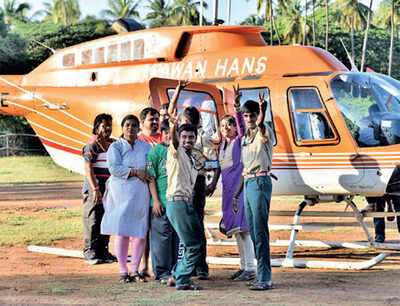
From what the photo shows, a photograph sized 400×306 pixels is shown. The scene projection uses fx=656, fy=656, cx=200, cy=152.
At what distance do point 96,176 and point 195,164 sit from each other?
2102 millimetres

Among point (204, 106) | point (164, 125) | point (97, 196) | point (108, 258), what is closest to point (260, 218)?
point (164, 125)

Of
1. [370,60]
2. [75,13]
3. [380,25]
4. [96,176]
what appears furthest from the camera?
[380,25]

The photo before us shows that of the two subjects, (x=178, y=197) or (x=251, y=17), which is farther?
(x=251, y=17)

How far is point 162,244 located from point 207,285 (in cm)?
65

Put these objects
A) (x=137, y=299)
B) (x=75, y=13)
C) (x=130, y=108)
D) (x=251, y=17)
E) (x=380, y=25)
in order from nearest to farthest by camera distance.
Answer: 1. (x=137, y=299)
2. (x=130, y=108)
3. (x=251, y=17)
4. (x=75, y=13)
5. (x=380, y=25)

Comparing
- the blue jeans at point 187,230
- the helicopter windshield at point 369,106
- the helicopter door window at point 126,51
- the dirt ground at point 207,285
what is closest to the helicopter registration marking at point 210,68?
the helicopter door window at point 126,51

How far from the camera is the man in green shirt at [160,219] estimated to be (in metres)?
6.85

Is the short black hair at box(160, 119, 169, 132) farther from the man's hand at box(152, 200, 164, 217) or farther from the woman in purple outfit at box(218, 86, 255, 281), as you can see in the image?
the man's hand at box(152, 200, 164, 217)

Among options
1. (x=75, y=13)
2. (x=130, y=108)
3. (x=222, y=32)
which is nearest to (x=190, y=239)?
(x=130, y=108)

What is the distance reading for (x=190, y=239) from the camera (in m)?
6.38

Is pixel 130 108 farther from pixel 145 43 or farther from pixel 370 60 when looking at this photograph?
pixel 370 60

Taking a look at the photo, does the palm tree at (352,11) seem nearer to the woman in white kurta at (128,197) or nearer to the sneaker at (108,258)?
the sneaker at (108,258)

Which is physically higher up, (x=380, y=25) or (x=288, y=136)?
(x=380, y=25)

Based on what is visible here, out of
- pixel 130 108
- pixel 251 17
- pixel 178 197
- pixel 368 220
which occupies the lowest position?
pixel 368 220
